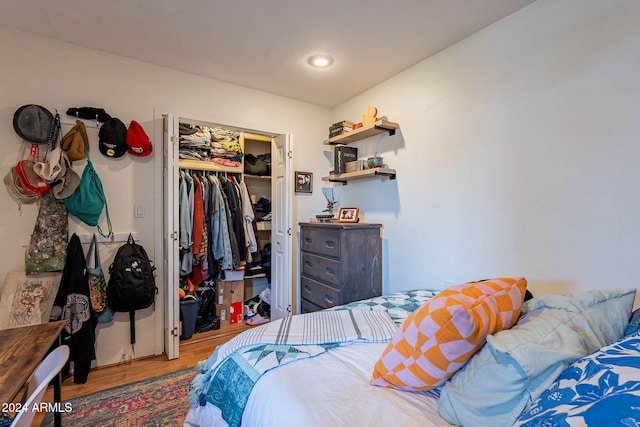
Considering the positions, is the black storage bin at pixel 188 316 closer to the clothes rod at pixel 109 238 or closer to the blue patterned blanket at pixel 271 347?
the clothes rod at pixel 109 238

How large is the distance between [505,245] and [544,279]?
10.6 inches

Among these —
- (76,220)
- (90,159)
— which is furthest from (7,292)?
(90,159)

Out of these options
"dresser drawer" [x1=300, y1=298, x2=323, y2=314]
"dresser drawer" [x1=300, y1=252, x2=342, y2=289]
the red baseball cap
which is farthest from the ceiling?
"dresser drawer" [x1=300, y1=298, x2=323, y2=314]

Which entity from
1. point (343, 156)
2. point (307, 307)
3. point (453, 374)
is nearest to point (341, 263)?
point (307, 307)

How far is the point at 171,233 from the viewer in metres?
2.40

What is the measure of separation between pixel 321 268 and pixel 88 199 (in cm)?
189

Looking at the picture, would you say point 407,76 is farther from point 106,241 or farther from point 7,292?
point 7,292

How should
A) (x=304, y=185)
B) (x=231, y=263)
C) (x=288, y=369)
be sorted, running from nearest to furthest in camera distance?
(x=288, y=369)
(x=231, y=263)
(x=304, y=185)

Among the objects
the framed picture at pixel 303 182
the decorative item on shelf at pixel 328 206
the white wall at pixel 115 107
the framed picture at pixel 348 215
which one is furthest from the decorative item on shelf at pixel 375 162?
the white wall at pixel 115 107

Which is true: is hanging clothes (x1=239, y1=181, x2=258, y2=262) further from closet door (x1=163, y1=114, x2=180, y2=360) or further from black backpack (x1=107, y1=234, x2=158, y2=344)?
black backpack (x1=107, y1=234, x2=158, y2=344)

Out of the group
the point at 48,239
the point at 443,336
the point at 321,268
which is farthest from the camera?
the point at 321,268

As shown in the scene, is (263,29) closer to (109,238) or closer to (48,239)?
(109,238)

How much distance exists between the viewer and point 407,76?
2479mm

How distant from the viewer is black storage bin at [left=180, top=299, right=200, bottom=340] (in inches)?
110
